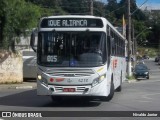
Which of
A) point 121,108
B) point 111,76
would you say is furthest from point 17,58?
point 121,108

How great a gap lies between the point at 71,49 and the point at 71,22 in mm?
1057

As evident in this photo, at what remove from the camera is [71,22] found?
18719 millimetres

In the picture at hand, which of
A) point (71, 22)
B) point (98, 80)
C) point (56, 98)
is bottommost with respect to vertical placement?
point (56, 98)

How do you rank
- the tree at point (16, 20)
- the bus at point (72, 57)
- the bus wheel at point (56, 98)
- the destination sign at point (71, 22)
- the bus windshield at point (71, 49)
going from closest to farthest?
the bus at point (72, 57), the bus windshield at point (71, 49), the destination sign at point (71, 22), the bus wheel at point (56, 98), the tree at point (16, 20)

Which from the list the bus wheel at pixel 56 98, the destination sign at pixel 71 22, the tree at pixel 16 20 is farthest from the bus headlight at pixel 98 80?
the tree at pixel 16 20

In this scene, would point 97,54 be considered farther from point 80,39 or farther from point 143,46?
point 143,46

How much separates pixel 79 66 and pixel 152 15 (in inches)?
7017

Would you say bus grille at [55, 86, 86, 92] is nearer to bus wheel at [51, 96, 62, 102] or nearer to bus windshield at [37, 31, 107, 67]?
bus windshield at [37, 31, 107, 67]

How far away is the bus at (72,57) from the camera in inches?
712

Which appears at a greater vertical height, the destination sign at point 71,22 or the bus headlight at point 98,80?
the destination sign at point 71,22

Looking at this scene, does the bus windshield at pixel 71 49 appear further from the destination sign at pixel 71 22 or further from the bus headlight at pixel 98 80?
the bus headlight at pixel 98 80

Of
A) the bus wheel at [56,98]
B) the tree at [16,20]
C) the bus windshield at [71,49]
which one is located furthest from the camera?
the tree at [16,20]

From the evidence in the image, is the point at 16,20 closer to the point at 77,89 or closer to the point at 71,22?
the point at 71,22

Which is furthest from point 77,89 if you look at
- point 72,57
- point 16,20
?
point 16,20
